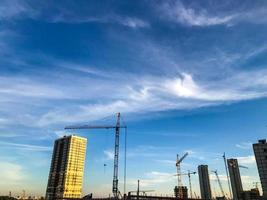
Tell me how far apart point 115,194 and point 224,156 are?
87.0 m

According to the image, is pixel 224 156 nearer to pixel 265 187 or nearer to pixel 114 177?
pixel 265 187

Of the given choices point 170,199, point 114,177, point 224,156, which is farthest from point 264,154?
point 114,177

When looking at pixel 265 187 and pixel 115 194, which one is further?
pixel 115 194

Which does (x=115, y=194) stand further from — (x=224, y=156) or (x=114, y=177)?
(x=224, y=156)

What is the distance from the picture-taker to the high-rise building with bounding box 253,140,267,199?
156750 millimetres

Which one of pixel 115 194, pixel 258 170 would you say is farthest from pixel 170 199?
pixel 258 170

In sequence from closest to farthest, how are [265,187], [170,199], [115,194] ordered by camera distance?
1. [265,187]
2. [170,199]
3. [115,194]

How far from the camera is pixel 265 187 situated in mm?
154750

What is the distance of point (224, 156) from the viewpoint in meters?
190

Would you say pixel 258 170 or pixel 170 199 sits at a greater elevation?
pixel 258 170

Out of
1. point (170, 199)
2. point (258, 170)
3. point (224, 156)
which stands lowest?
point (170, 199)

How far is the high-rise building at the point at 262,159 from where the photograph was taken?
15675 centimetres

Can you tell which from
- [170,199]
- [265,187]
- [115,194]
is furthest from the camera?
[115,194]

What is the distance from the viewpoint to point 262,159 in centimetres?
15788
